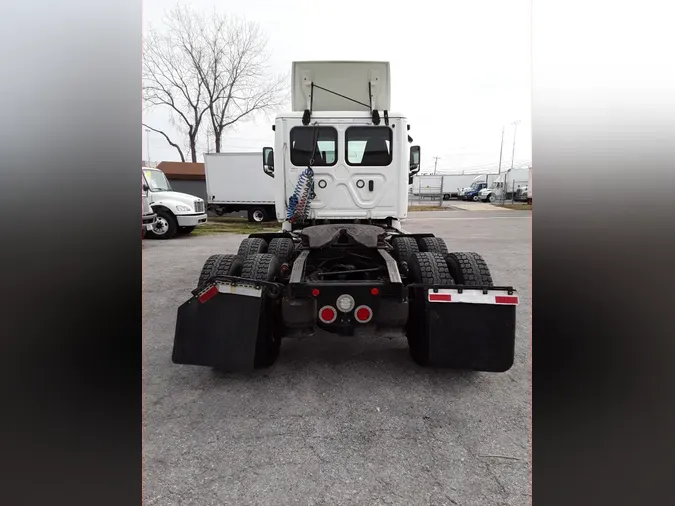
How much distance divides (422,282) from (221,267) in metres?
1.86

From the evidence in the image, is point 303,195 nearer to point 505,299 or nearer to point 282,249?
point 282,249

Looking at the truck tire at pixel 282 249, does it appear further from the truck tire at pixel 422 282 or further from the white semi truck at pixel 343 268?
the truck tire at pixel 422 282

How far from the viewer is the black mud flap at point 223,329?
2932 millimetres

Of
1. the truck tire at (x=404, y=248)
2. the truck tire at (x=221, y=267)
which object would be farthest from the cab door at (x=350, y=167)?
the truck tire at (x=221, y=267)

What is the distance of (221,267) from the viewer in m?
3.55

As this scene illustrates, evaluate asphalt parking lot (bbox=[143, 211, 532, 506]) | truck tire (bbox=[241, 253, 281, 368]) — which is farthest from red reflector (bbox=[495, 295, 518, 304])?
truck tire (bbox=[241, 253, 281, 368])

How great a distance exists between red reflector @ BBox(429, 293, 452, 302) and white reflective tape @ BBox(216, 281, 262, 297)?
1344 millimetres

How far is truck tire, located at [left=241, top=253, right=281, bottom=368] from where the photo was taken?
308 centimetres

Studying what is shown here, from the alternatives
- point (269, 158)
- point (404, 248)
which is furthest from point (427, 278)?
point (269, 158)

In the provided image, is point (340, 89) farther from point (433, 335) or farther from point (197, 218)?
point (197, 218)

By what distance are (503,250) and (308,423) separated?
9315 mm
